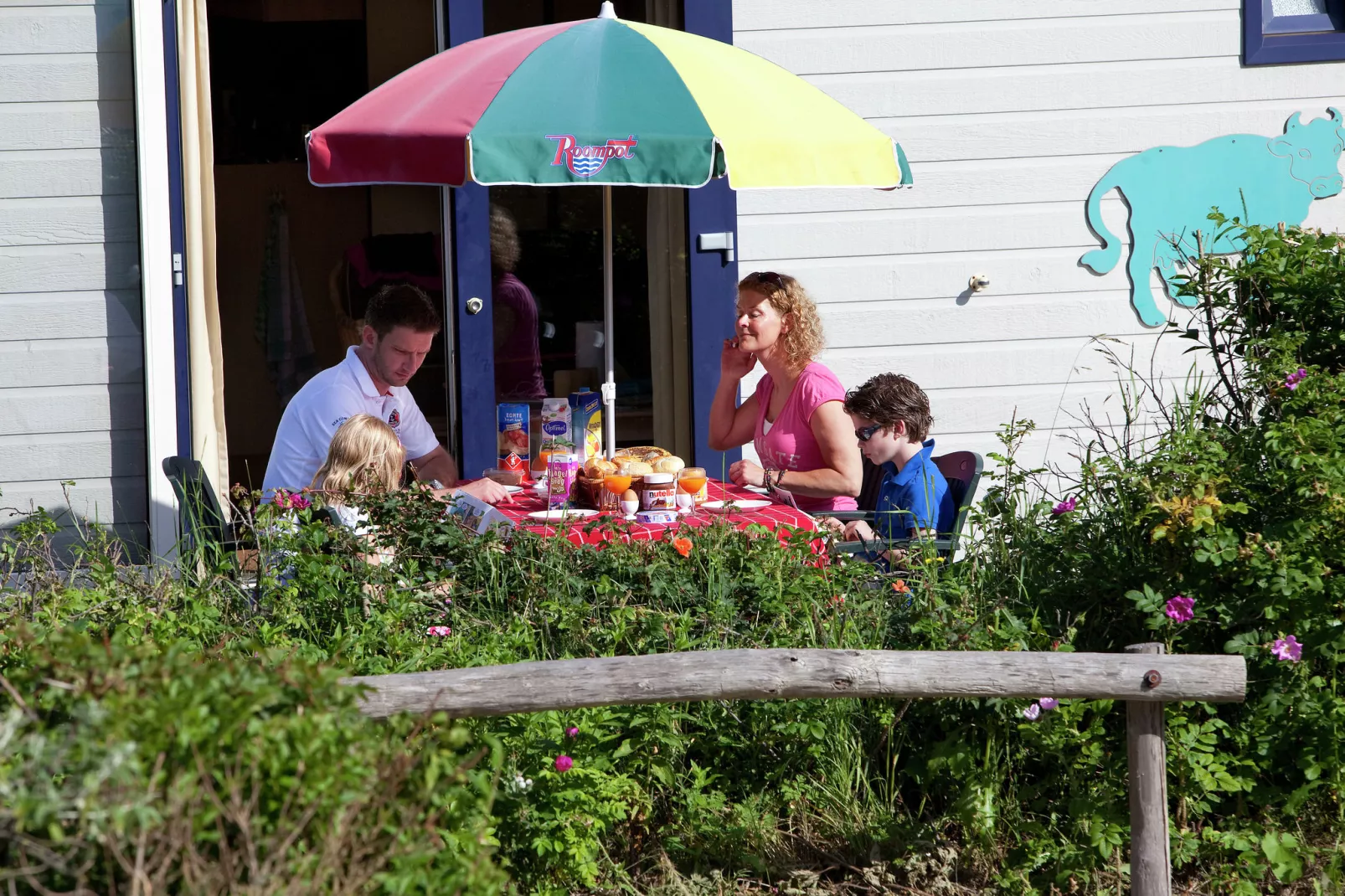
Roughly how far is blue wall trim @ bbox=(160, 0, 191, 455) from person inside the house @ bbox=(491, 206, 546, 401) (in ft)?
3.99

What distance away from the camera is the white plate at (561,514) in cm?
380

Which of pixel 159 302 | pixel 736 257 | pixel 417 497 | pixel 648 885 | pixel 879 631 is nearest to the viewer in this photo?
pixel 648 885

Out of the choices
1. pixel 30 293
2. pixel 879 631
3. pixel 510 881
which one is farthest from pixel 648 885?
pixel 30 293

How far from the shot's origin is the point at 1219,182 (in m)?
5.71

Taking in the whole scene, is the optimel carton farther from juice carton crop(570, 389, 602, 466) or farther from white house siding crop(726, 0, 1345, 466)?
white house siding crop(726, 0, 1345, 466)

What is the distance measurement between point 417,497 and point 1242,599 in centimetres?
208

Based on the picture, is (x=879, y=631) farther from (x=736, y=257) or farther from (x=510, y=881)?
(x=736, y=257)

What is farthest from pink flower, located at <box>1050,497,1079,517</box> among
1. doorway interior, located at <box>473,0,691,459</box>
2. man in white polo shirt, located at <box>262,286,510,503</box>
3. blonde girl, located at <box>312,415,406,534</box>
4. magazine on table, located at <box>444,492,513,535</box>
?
doorway interior, located at <box>473,0,691,459</box>

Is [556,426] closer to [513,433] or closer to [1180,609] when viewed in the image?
[513,433]

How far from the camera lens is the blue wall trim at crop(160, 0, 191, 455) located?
17.2 feet

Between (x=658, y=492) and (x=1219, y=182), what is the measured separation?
10.4ft

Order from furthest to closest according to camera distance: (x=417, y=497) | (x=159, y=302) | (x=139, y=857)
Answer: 1. (x=159, y=302)
2. (x=417, y=497)
3. (x=139, y=857)

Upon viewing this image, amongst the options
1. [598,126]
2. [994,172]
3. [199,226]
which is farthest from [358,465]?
[994,172]

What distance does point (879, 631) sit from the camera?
131 inches
